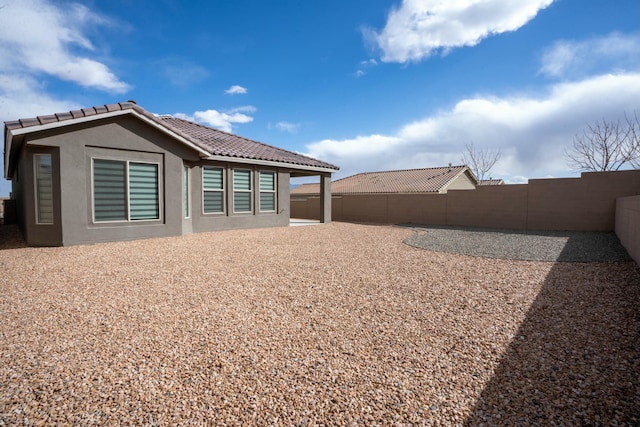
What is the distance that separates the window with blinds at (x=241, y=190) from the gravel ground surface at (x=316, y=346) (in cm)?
681

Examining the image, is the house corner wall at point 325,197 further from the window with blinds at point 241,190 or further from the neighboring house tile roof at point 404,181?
the neighboring house tile roof at point 404,181

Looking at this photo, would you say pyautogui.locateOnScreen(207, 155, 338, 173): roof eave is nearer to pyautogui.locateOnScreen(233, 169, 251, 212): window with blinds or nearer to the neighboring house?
the neighboring house

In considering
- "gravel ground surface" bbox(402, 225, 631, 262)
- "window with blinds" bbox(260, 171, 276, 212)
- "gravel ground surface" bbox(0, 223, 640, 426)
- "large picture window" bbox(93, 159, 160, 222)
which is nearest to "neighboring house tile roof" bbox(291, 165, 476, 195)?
"gravel ground surface" bbox(402, 225, 631, 262)

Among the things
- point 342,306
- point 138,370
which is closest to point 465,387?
point 342,306

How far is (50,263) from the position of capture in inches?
260

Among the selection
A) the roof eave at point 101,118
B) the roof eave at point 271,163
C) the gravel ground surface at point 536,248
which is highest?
the roof eave at point 101,118

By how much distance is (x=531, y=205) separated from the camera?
1481cm

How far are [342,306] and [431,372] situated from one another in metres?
1.71

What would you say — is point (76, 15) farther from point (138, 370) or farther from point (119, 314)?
point (138, 370)

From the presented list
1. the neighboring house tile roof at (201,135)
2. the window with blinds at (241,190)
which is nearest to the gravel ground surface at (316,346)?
the neighboring house tile roof at (201,135)

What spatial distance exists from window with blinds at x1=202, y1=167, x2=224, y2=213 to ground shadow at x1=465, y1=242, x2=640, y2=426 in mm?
10504

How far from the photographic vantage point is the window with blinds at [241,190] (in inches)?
505

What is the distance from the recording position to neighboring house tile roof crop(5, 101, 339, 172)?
8023 mm

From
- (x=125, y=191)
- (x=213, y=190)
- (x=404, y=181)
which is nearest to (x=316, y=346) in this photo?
(x=125, y=191)
